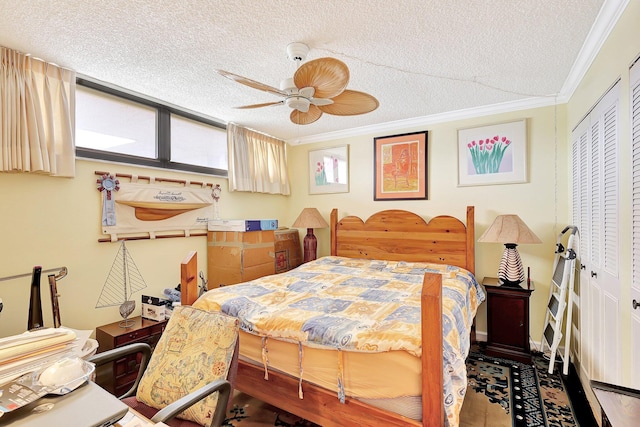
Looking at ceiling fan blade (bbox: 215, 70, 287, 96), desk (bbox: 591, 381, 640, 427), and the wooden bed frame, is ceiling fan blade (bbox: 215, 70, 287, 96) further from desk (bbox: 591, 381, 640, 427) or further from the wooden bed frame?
desk (bbox: 591, 381, 640, 427)

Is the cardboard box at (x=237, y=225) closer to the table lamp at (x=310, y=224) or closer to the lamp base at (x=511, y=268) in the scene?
the table lamp at (x=310, y=224)

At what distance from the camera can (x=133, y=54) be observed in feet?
7.00

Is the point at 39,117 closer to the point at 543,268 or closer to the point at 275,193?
the point at 275,193

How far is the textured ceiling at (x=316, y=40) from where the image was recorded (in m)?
1.68

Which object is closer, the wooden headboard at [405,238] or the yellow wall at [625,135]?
the yellow wall at [625,135]

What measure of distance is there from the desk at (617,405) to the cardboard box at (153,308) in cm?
282

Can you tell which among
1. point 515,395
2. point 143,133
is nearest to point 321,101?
point 143,133

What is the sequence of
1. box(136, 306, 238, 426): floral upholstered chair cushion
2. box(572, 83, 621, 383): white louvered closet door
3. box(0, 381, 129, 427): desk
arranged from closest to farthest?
box(0, 381, 129, 427): desk
box(136, 306, 238, 426): floral upholstered chair cushion
box(572, 83, 621, 383): white louvered closet door

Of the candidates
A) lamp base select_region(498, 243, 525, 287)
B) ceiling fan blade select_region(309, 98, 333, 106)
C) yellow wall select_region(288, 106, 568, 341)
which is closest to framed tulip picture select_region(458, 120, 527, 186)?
yellow wall select_region(288, 106, 568, 341)

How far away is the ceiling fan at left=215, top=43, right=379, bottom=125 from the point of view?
1.63 meters

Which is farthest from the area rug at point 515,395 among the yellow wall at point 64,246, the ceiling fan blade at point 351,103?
the yellow wall at point 64,246

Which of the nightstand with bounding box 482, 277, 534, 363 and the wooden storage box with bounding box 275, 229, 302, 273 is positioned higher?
the wooden storage box with bounding box 275, 229, 302, 273

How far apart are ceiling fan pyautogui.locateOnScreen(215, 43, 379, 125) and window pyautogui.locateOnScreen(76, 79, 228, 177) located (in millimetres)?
1617

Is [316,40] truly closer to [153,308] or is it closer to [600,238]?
[600,238]
